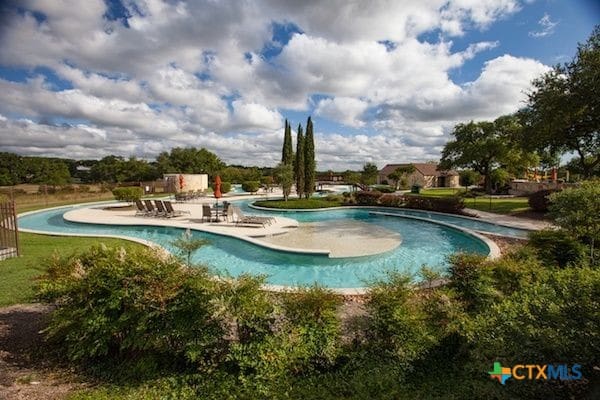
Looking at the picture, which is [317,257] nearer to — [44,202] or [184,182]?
[44,202]

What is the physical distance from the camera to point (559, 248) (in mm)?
6836

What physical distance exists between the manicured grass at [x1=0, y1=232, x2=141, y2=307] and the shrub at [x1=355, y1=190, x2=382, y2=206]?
16976 mm

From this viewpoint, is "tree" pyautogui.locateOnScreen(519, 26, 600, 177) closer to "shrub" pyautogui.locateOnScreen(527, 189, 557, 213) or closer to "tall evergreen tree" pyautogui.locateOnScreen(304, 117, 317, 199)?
"shrub" pyautogui.locateOnScreen(527, 189, 557, 213)

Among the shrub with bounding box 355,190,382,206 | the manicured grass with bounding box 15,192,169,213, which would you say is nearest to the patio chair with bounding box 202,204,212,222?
the shrub with bounding box 355,190,382,206

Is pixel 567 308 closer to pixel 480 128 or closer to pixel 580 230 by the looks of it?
pixel 580 230

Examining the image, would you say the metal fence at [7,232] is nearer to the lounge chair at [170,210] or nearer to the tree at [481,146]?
the lounge chair at [170,210]

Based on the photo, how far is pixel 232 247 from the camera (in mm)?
11109

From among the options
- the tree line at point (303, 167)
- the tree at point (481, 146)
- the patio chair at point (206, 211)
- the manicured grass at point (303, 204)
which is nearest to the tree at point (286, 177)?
the tree line at point (303, 167)

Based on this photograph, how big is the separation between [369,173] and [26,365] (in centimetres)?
3605

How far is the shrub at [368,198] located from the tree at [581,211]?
1556 cm

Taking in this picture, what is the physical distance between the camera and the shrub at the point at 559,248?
21.7 feet

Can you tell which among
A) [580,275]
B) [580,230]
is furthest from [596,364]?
[580,230]

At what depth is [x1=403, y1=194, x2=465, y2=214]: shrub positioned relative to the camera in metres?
18.5

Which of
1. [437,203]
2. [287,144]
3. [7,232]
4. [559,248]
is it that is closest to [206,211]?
[7,232]
